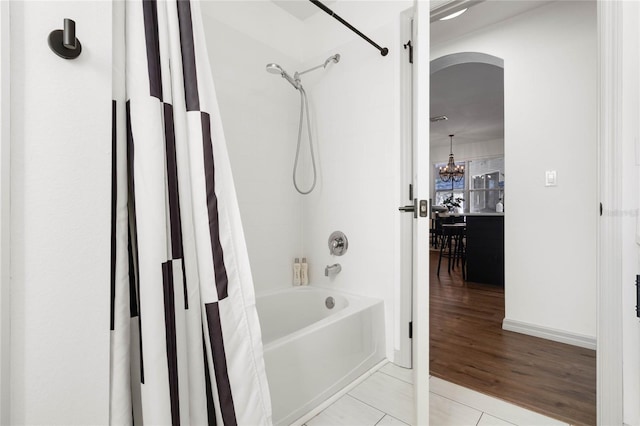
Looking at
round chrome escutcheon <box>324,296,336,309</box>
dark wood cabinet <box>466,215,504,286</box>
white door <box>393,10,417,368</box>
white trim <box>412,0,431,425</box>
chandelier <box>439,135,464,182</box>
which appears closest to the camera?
white trim <box>412,0,431,425</box>

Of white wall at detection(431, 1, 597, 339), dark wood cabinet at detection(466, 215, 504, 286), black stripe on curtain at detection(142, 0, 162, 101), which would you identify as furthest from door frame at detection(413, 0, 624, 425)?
dark wood cabinet at detection(466, 215, 504, 286)

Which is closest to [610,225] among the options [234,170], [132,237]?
[132,237]

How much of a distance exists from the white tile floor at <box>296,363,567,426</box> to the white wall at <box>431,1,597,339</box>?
44.6 inches

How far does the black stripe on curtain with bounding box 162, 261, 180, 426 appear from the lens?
2.62 ft

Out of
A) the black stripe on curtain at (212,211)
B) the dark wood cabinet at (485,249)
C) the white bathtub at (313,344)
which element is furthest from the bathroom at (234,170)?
the dark wood cabinet at (485,249)

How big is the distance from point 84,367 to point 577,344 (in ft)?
9.09

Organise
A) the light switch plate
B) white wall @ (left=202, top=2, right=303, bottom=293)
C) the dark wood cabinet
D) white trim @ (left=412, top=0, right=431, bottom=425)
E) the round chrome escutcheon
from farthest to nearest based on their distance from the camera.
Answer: the dark wood cabinet, the light switch plate, the round chrome escutcheon, white wall @ (left=202, top=2, right=303, bottom=293), white trim @ (left=412, top=0, right=431, bottom=425)

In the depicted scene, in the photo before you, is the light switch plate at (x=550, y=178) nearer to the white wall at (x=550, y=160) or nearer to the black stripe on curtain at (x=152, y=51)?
the white wall at (x=550, y=160)

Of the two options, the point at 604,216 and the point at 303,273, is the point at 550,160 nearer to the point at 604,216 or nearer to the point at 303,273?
the point at 604,216

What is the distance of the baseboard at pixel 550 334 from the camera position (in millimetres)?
2084

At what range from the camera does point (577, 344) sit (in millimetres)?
2111

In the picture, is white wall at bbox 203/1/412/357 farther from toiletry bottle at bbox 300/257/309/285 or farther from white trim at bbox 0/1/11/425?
white trim at bbox 0/1/11/425

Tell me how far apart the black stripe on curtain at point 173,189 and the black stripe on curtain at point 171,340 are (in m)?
0.05

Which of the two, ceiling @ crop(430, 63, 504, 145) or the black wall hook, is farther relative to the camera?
ceiling @ crop(430, 63, 504, 145)
